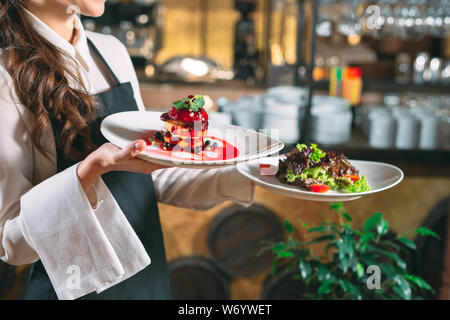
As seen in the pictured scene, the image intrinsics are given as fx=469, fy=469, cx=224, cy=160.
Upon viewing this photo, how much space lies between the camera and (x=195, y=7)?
536cm

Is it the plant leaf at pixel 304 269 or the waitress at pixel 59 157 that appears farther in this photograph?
the plant leaf at pixel 304 269

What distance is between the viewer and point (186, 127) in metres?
0.96

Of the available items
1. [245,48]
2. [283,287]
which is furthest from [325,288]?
[245,48]

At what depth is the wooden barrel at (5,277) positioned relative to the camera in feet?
6.19

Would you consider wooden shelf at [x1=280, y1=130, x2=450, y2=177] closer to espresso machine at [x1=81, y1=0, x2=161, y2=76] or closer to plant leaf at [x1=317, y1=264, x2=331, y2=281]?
plant leaf at [x1=317, y1=264, x2=331, y2=281]

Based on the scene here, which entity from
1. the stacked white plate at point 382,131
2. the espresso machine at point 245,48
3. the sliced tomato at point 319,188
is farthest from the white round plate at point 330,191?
the espresso machine at point 245,48

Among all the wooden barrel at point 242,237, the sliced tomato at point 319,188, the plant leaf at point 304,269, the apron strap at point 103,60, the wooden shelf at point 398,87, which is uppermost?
the apron strap at point 103,60

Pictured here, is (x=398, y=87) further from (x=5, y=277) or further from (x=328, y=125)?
(x=5, y=277)

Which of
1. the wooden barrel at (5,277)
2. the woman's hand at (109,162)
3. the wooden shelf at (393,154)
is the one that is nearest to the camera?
the woman's hand at (109,162)

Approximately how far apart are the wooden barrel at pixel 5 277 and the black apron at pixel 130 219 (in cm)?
87

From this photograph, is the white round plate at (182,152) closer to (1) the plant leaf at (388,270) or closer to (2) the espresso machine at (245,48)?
(1) the plant leaf at (388,270)

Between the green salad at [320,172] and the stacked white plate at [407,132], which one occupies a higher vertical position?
the green salad at [320,172]

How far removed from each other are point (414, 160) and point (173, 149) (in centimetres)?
146

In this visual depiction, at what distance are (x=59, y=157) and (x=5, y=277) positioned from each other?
1200mm
